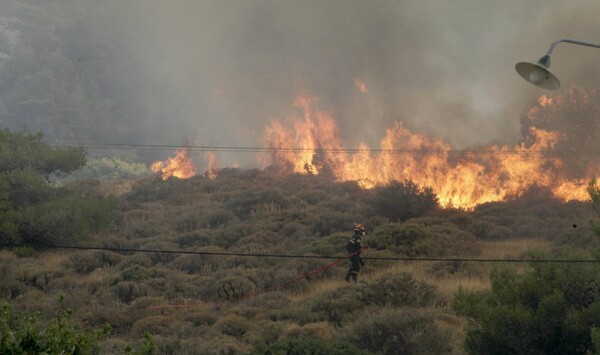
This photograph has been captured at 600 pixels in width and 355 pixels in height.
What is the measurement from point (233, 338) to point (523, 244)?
1367 centimetres

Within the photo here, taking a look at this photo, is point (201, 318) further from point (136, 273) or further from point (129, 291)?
point (136, 273)

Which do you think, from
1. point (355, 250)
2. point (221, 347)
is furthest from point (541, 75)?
point (355, 250)

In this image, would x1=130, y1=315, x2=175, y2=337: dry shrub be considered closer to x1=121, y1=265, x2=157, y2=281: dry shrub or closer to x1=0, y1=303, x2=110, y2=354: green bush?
x1=121, y1=265, x2=157, y2=281: dry shrub

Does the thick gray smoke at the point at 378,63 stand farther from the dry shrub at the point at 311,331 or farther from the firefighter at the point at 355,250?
the dry shrub at the point at 311,331

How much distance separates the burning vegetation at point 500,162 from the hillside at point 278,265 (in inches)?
57.2

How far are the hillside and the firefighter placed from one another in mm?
406

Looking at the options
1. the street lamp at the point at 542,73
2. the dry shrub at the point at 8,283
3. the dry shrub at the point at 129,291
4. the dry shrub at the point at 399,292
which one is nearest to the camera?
the street lamp at the point at 542,73

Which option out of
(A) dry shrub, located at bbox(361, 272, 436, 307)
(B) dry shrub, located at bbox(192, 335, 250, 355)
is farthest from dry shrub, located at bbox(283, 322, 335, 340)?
(A) dry shrub, located at bbox(361, 272, 436, 307)

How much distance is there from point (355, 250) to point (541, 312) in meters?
7.85

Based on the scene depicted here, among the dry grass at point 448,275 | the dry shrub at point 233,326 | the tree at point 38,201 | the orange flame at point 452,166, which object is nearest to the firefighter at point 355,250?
the dry grass at point 448,275

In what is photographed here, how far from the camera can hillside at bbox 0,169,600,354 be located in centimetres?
1870

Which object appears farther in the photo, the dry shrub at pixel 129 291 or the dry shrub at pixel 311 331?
the dry shrub at pixel 129 291

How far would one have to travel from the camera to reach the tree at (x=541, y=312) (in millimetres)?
15195

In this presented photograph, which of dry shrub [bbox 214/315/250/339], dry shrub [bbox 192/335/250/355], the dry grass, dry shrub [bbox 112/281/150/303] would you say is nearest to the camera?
dry shrub [bbox 192/335/250/355]
